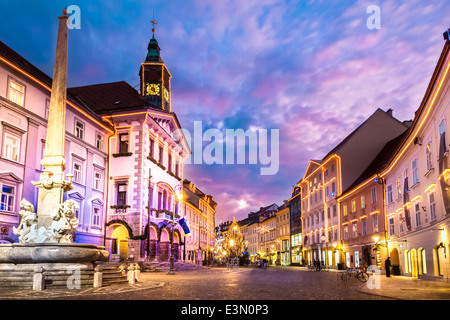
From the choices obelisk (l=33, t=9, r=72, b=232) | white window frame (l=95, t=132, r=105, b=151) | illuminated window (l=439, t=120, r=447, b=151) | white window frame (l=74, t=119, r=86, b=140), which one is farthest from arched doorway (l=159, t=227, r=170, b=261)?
illuminated window (l=439, t=120, r=447, b=151)

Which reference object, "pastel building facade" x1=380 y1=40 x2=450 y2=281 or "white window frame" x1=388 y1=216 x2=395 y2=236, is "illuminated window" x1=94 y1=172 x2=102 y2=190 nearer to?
"pastel building facade" x1=380 y1=40 x2=450 y2=281

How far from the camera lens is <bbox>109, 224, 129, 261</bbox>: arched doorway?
39.5m

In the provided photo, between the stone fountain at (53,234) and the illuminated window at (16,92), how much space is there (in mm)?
8090

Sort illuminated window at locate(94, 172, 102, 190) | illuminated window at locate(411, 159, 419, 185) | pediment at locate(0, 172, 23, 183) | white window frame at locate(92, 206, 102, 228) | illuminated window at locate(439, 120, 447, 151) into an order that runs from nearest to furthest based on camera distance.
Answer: illuminated window at locate(439, 120, 447, 151)
pediment at locate(0, 172, 23, 183)
illuminated window at locate(411, 159, 419, 185)
white window frame at locate(92, 206, 102, 228)
illuminated window at locate(94, 172, 102, 190)

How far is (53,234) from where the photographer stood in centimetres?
1812

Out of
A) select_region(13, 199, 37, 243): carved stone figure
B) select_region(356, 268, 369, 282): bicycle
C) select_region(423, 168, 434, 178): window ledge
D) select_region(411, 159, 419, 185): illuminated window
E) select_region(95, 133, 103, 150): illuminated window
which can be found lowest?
select_region(356, 268, 369, 282): bicycle

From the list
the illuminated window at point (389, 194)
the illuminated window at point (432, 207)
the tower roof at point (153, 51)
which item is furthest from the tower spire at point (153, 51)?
the illuminated window at point (432, 207)

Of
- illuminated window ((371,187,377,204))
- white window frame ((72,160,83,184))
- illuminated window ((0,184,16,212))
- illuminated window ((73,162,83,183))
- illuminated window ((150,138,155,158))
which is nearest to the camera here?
illuminated window ((0,184,16,212))

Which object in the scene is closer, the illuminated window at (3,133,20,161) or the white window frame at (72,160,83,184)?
the illuminated window at (3,133,20,161)

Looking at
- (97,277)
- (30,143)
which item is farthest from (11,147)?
(97,277)

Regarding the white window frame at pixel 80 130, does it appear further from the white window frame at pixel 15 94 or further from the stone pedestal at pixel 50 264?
the stone pedestal at pixel 50 264

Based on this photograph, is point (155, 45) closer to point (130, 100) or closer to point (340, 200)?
point (130, 100)
